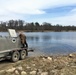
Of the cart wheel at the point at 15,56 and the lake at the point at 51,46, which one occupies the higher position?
the cart wheel at the point at 15,56

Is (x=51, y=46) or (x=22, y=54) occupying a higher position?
(x=22, y=54)

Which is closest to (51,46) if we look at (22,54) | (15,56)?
(22,54)

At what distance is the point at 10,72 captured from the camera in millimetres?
8328

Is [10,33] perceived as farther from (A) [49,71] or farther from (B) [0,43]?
(A) [49,71]

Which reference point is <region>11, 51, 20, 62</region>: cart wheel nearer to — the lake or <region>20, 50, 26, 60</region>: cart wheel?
<region>20, 50, 26, 60</region>: cart wheel

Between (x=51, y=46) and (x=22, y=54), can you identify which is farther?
(x=51, y=46)

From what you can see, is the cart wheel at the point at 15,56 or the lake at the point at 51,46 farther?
the lake at the point at 51,46

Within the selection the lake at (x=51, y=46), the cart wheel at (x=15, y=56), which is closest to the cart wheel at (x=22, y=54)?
the cart wheel at (x=15, y=56)

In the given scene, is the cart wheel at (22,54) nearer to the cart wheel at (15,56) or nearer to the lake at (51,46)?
the cart wheel at (15,56)

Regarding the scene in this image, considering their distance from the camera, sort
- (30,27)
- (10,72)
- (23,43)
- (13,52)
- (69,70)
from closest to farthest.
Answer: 1. (69,70)
2. (10,72)
3. (13,52)
4. (23,43)
5. (30,27)

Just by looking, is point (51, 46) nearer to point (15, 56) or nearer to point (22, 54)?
point (22, 54)

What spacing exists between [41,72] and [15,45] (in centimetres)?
506

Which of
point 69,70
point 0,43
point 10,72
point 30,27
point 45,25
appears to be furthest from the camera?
point 45,25

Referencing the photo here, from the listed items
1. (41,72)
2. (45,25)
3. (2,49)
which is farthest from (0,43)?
(45,25)
